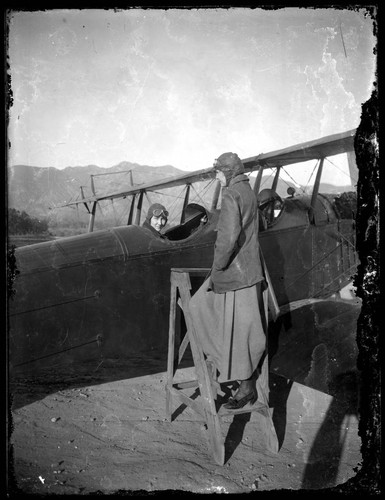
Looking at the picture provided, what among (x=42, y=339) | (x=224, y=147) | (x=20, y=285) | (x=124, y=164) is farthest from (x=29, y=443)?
(x=124, y=164)

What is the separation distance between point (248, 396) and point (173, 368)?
927 mm

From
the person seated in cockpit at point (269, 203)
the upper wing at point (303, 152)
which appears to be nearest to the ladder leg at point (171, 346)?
the person seated in cockpit at point (269, 203)

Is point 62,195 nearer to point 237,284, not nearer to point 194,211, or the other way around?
point 194,211

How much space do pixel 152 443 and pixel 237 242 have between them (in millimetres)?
1962

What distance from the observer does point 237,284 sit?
285 cm

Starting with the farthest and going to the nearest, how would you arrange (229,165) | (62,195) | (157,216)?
(62,195) → (157,216) → (229,165)

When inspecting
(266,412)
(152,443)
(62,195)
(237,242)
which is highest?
(62,195)

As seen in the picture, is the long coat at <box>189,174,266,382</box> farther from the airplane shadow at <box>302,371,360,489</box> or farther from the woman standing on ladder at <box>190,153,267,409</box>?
the airplane shadow at <box>302,371,360,489</box>

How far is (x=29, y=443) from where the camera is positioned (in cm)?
318

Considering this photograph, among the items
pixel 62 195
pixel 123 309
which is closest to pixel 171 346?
pixel 123 309

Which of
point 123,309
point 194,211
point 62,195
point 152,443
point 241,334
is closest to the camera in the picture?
point 241,334

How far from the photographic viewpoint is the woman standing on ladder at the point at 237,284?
2.83 metres

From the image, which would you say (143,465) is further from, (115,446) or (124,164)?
(124,164)

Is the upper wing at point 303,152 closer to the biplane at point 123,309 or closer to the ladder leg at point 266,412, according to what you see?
the biplane at point 123,309
